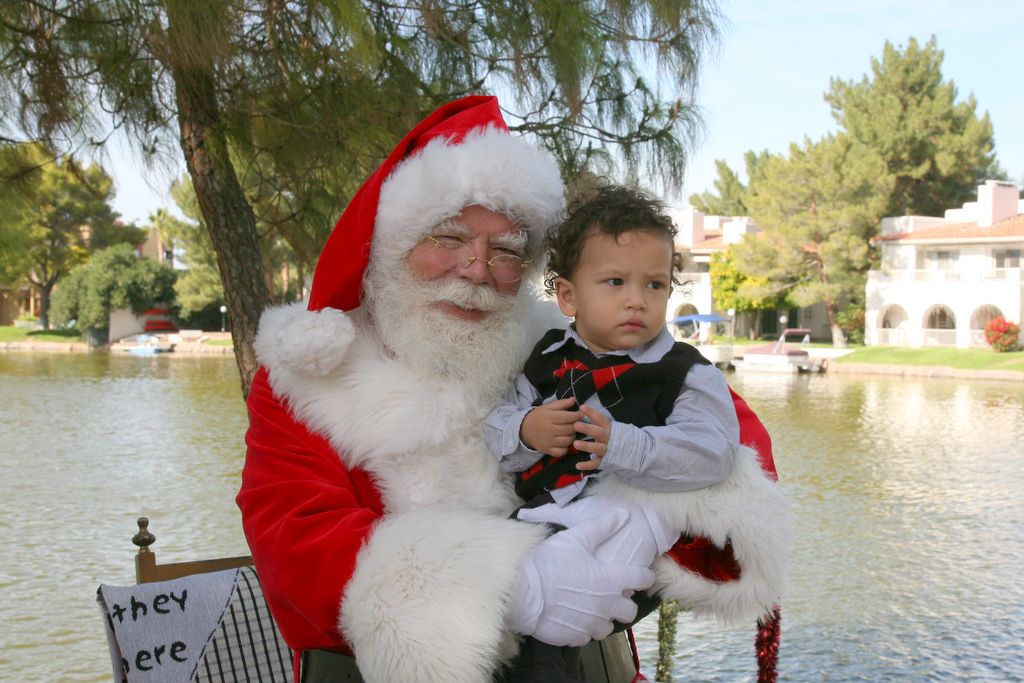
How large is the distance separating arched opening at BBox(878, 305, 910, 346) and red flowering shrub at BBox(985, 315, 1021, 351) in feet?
11.7

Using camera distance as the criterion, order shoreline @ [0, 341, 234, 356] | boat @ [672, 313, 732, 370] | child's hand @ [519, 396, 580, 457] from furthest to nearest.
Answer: shoreline @ [0, 341, 234, 356] < boat @ [672, 313, 732, 370] < child's hand @ [519, 396, 580, 457]

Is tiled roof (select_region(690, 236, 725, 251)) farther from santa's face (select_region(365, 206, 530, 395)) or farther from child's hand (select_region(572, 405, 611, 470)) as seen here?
child's hand (select_region(572, 405, 611, 470))

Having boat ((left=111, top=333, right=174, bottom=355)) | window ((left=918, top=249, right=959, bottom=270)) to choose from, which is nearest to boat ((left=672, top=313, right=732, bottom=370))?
window ((left=918, top=249, right=959, bottom=270))

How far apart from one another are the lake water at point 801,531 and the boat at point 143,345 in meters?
17.2

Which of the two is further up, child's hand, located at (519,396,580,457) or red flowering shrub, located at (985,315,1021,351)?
child's hand, located at (519,396,580,457)

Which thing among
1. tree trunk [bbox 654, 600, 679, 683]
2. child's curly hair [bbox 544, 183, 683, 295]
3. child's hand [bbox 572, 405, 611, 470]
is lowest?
tree trunk [bbox 654, 600, 679, 683]

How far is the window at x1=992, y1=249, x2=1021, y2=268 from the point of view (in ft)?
96.1

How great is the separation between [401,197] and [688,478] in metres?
0.74

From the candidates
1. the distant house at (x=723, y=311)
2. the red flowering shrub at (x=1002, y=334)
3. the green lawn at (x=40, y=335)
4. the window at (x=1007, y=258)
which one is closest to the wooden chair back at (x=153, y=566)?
the red flowering shrub at (x=1002, y=334)

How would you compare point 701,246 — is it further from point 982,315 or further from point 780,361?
point 780,361

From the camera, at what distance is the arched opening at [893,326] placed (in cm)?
3017

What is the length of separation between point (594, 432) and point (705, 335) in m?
29.6

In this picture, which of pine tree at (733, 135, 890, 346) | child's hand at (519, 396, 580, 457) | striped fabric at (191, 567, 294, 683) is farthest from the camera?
pine tree at (733, 135, 890, 346)

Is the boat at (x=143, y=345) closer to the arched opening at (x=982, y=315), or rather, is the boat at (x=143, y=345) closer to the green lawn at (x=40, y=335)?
the green lawn at (x=40, y=335)
